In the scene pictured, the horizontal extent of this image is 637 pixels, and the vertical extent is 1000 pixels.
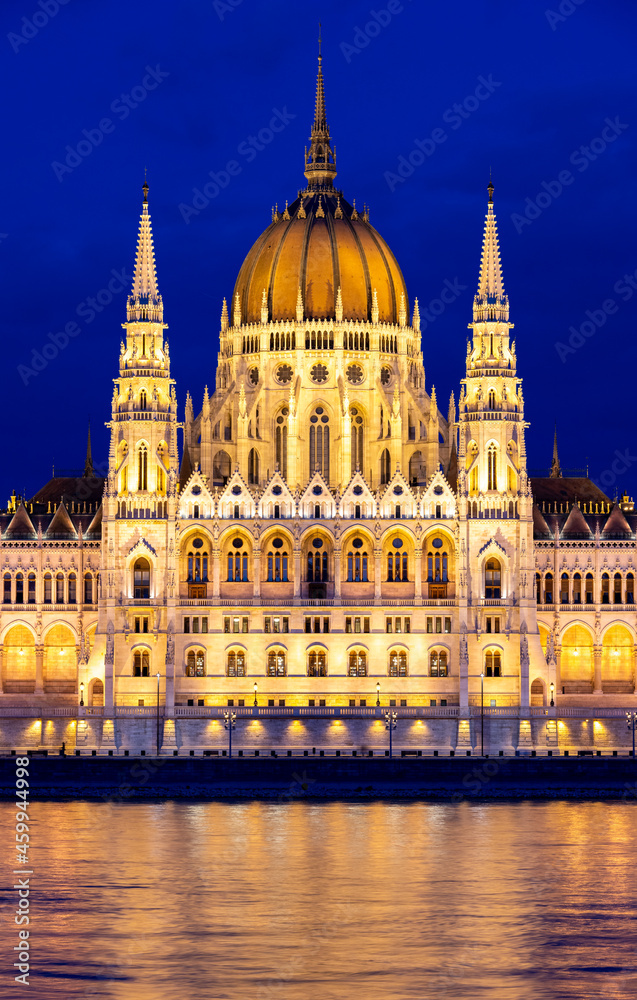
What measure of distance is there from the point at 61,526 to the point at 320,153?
3951cm

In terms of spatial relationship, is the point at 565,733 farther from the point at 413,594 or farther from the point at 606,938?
the point at 606,938

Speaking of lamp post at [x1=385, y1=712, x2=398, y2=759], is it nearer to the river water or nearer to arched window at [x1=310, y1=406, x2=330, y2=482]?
the river water

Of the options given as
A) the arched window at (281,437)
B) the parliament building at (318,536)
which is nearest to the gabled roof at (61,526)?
the parliament building at (318,536)

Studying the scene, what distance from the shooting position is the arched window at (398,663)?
156625 millimetres

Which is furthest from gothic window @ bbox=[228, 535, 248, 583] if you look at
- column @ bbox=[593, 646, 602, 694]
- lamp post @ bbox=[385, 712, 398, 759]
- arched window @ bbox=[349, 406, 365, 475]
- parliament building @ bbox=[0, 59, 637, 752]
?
column @ bbox=[593, 646, 602, 694]

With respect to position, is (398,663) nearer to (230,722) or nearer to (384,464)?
(230,722)

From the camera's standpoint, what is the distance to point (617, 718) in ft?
488

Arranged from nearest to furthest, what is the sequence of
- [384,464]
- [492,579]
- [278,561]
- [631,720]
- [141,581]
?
[631,720] → [141,581] → [492,579] → [278,561] → [384,464]

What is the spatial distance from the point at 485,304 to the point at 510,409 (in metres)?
8.91

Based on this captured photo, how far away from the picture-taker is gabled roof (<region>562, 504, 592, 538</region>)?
16750cm

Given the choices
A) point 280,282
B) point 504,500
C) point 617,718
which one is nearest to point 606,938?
point 617,718

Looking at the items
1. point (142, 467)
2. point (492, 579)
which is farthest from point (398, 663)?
point (142, 467)

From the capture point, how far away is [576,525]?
16800 centimetres

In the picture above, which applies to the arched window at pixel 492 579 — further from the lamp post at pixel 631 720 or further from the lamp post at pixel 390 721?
the lamp post at pixel 631 720
